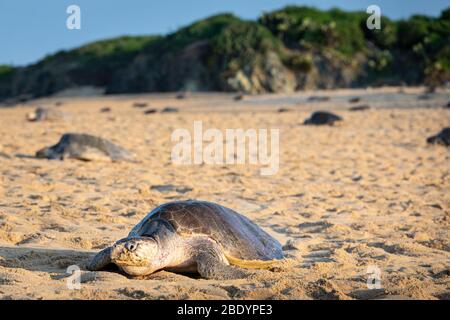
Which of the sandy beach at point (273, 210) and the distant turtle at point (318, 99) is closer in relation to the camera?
the sandy beach at point (273, 210)

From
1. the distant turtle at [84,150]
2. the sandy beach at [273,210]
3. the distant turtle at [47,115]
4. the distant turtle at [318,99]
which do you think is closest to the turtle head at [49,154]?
the distant turtle at [84,150]

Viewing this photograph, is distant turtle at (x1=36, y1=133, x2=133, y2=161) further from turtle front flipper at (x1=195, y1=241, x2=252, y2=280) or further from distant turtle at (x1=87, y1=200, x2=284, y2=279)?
turtle front flipper at (x1=195, y1=241, x2=252, y2=280)

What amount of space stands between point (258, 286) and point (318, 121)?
11.2 metres

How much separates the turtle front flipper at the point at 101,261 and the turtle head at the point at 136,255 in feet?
0.14

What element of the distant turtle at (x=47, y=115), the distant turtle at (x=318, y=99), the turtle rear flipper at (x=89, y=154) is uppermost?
→ the distant turtle at (x=318, y=99)

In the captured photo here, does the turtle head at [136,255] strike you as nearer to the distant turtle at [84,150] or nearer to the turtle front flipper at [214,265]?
the turtle front flipper at [214,265]

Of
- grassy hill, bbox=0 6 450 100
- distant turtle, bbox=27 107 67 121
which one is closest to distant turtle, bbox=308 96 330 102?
grassy hill, bbox=0 6 450 100

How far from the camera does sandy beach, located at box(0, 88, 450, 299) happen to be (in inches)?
138

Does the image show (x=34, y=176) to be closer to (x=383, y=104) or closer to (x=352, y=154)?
(x=352, y=154)

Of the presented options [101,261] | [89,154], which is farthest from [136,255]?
[89,154]

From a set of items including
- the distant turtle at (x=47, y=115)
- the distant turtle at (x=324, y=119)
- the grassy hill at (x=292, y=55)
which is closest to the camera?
the distant turtle at (x=324, y=119)

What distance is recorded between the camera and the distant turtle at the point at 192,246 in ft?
11.7

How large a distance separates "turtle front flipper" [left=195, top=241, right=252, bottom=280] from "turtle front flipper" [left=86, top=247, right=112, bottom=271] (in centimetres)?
57

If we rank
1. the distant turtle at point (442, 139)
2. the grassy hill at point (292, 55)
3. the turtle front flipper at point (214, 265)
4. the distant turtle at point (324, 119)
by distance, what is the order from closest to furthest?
the turtle front flipper at point (214, 265) < the distant turtle at point (442, 139) < the distant turtle at point (324, 119) < the grassy hill at point (292, 55)
